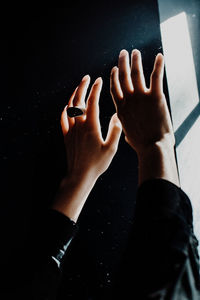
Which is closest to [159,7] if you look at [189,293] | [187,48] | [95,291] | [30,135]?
[187,48]

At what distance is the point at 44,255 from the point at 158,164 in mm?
343

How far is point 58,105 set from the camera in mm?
872

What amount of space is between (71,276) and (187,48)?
1.00m

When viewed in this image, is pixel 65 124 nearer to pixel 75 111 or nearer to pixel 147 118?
pixel 75 111

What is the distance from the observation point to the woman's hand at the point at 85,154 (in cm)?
60

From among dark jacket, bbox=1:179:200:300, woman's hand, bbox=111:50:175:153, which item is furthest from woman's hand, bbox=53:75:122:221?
dark jacket, bbox=1:179:200:300

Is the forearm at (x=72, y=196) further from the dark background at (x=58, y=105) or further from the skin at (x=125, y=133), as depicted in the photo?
the dark background at (x=58, y=105)

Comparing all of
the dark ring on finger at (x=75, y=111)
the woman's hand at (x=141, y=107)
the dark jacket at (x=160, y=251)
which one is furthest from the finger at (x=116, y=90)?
the dark jacket at (x=160, y=251)

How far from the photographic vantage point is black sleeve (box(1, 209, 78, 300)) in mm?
540

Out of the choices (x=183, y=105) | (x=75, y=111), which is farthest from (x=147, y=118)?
(x=183, y=105)

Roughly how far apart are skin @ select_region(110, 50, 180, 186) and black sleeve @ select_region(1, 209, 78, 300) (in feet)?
0.85

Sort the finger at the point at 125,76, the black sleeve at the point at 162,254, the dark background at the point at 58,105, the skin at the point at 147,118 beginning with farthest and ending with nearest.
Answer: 1. the dark background at the point at 58,105
2. the finger at the point at 125,76
3. the skin at the point at 147,118
4. the black sleeve at the point at 162,254

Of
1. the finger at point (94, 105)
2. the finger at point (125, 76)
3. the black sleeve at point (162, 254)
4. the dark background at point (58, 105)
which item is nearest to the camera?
the black sleeve at point (162, 254)

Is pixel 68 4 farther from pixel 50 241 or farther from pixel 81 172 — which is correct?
pixel 50 241
